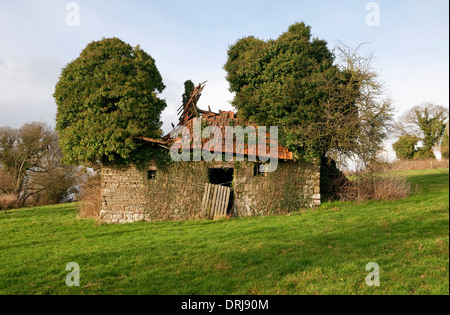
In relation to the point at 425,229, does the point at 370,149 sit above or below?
above

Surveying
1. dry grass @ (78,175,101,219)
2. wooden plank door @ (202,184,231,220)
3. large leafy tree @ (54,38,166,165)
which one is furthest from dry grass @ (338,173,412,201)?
dry grass @ (78,175,101,219)

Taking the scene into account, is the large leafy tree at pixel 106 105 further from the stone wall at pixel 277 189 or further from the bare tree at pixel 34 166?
the bare tree at pixel 34 166

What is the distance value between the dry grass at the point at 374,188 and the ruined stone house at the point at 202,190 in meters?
2.02

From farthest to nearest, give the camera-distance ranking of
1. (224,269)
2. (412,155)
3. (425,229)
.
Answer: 1. (412,155)
2. (425,229)
3. (224,269)

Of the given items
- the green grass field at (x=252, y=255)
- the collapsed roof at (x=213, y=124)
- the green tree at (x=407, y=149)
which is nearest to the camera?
the green grass field at (x=252, y=255)

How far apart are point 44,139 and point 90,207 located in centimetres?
2205

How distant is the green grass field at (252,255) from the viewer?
648 centimetres

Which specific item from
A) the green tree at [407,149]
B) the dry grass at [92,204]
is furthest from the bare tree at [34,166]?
the green tree at [407,149]

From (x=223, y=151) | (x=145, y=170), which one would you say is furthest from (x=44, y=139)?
(x=223, y=151)

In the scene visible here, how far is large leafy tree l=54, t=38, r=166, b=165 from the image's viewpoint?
1488 cm
